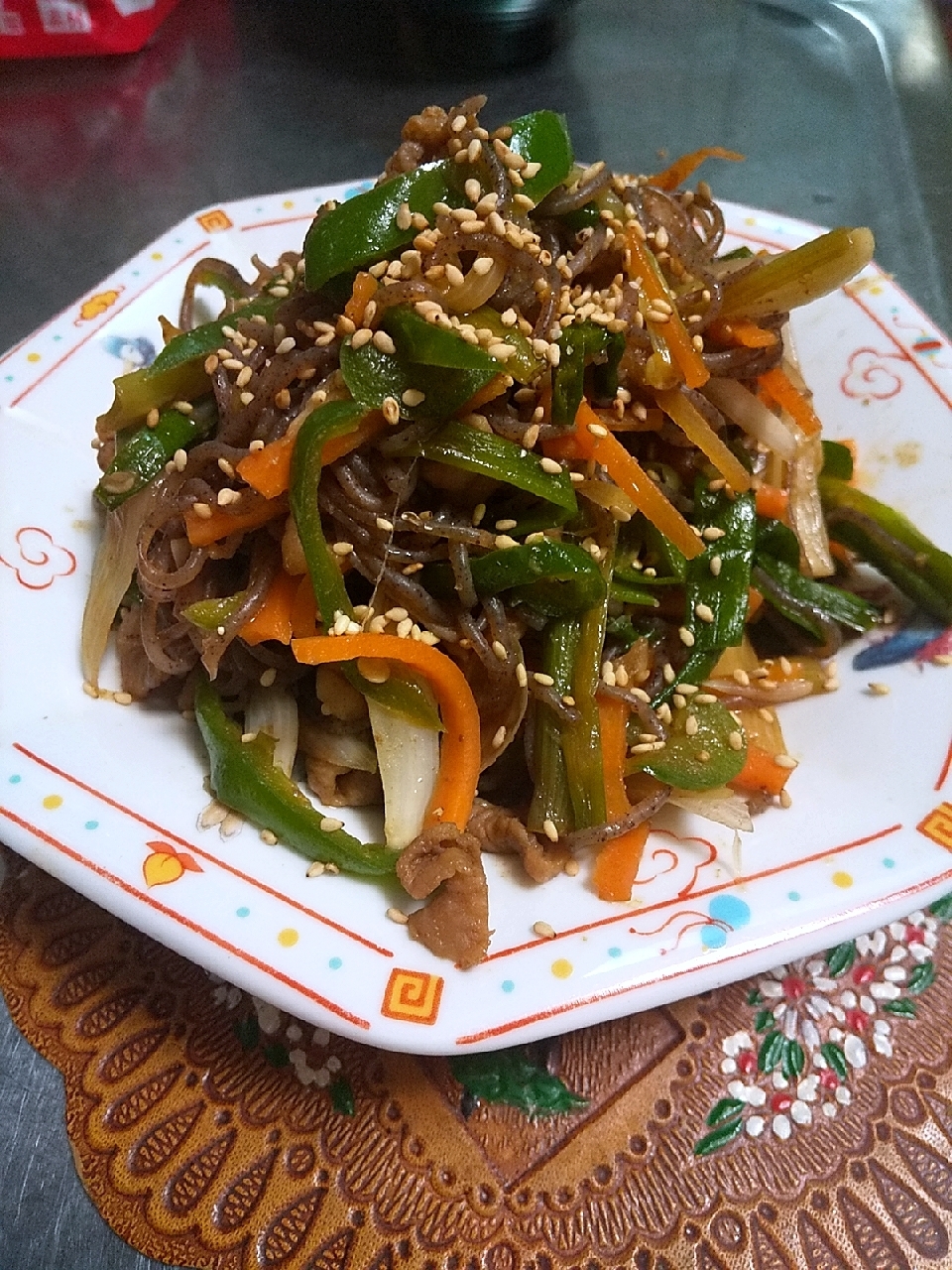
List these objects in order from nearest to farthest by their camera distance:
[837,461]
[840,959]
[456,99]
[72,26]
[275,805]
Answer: [275,805] → [840,959] → [837,461] → [72,26] → [456,99]

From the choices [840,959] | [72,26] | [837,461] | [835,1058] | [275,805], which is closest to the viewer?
[275,805]

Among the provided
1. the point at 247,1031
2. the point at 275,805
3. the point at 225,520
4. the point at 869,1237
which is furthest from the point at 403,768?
the point at 869,1237

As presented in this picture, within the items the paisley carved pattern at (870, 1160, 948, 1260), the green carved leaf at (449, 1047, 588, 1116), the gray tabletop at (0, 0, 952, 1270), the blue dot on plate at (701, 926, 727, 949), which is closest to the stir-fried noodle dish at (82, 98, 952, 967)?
the blue dot on plate at (701, 926, 727, 949)

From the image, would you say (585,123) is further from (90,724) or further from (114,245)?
(90,724)

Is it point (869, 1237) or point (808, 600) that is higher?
point (808, 600)

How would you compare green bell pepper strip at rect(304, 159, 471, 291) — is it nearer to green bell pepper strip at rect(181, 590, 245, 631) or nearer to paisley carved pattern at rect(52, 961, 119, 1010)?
green bell pepper strip at rect(181, 590, 245, 631)

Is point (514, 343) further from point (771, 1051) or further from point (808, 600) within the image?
point (771, 1051)

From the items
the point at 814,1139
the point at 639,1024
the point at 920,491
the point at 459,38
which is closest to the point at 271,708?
the point at 639,1024

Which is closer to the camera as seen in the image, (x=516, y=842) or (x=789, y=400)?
(x=516, y=842)
